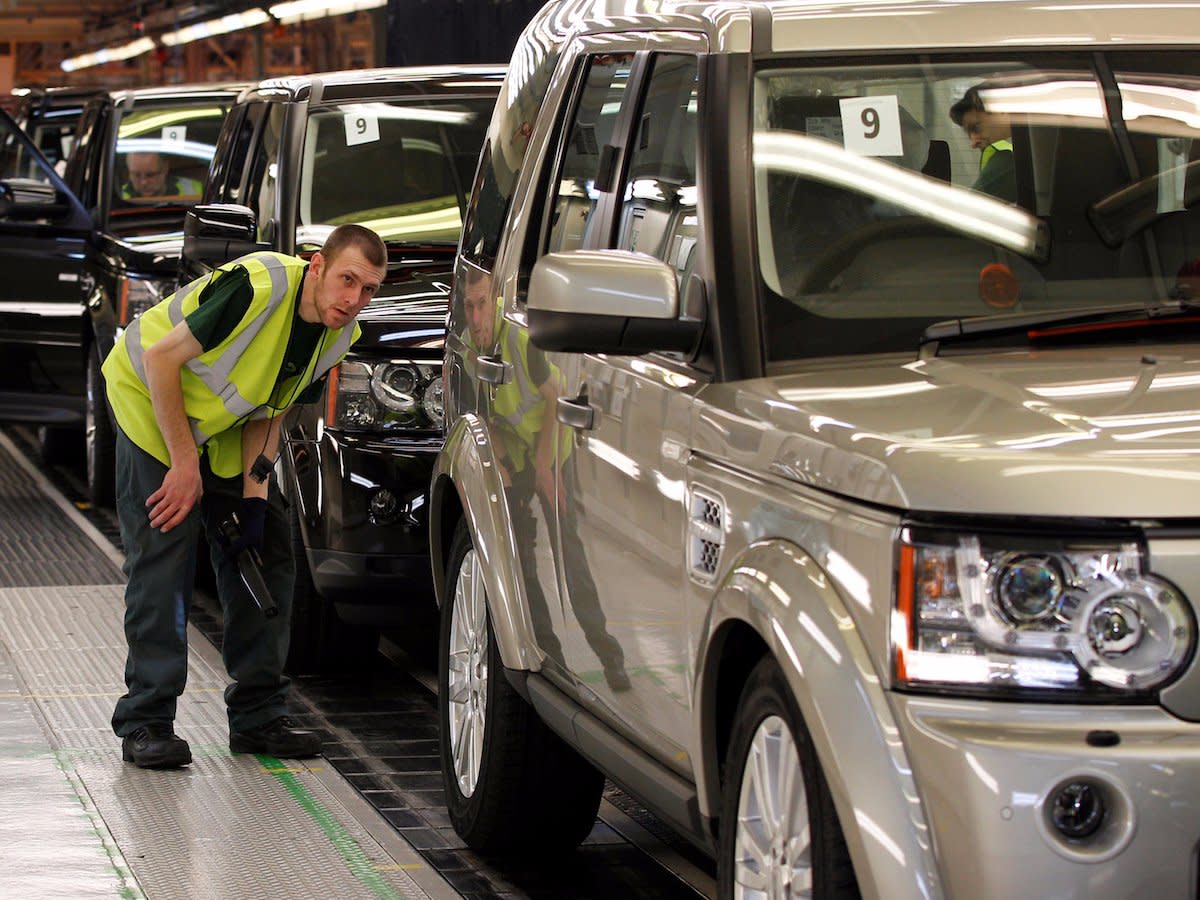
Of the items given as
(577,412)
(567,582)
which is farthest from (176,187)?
(577,412)

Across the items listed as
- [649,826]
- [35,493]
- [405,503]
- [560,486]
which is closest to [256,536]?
[405,503]

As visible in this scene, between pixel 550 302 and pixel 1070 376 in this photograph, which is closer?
pixel 1070 376

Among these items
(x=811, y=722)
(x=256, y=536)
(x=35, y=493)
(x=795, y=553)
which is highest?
(x=795, y=553)

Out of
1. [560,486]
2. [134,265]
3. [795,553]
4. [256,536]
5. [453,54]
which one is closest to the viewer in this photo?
[795,553]

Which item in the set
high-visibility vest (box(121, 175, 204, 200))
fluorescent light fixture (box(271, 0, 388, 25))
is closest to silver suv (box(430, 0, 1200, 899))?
high-visibility vest (box(121, 175, 204, 200))

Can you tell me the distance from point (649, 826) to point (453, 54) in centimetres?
940

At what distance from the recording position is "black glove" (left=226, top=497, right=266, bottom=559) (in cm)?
656

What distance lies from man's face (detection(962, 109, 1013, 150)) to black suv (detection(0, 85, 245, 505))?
22.8 ft

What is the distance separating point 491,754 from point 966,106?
2073 mm

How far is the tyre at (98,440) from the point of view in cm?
1142

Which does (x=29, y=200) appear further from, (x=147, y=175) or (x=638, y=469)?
(x=638, y=469)

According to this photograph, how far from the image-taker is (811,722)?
3.19m

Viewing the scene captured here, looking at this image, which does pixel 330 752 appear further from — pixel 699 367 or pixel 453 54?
pixel 453 54

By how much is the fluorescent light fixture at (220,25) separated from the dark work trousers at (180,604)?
21.8 m
